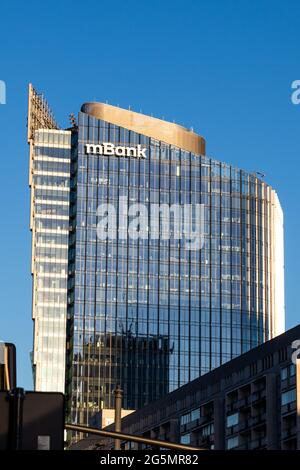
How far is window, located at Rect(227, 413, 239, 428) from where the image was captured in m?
134

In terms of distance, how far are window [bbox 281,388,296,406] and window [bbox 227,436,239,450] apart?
11.9 meters

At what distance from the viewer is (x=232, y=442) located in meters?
136

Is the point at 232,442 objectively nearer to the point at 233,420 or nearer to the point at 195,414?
the point at 233,420

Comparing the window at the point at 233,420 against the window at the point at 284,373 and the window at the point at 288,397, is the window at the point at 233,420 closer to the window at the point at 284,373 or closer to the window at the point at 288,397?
the window at the point at 284,373

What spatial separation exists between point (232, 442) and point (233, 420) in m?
2.31

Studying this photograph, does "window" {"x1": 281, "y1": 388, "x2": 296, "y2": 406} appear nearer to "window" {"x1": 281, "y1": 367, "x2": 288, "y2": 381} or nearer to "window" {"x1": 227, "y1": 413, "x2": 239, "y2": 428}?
"window" {"x1": 281, "y1": 367, "x2": 288, "y2": 381}

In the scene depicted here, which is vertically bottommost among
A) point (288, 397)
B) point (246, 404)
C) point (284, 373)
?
point (288, 397)

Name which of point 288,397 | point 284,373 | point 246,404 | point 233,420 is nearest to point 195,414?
point 233,420

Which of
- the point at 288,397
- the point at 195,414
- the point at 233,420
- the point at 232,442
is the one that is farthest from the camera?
the point at 195,414

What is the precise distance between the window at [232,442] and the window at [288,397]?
1192 centimetres

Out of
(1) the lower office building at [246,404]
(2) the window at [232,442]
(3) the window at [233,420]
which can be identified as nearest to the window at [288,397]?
(1) the lower office building at [246,404]

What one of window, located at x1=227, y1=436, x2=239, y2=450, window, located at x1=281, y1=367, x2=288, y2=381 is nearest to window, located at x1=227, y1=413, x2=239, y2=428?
window, located at x1=227, y1=436, x2=239, y2=450
